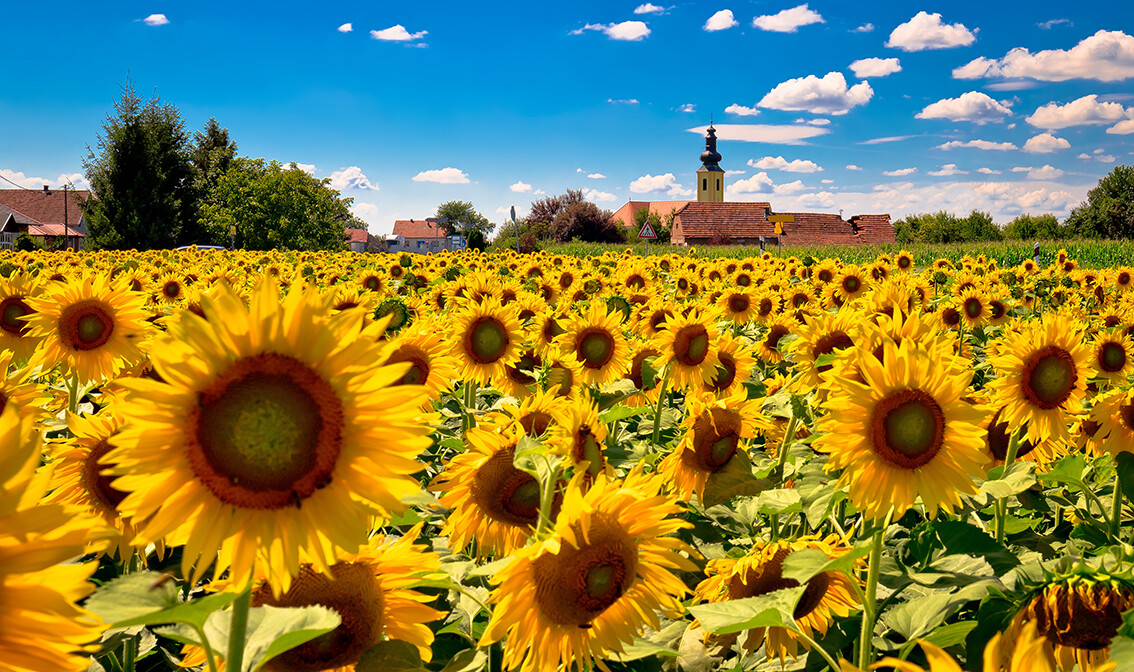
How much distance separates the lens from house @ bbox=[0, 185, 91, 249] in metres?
76.4

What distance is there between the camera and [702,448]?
8.63 ft

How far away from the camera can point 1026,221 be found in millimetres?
101188

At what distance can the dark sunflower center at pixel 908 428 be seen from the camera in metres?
1.87

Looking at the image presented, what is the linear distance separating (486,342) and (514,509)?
2210 millimetres

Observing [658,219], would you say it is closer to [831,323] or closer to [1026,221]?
[1026,221]

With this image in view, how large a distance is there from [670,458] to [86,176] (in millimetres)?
76420

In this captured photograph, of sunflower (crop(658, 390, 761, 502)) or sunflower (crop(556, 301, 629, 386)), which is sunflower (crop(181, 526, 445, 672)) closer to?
sunflower (crop(658, 390, 761, 502))

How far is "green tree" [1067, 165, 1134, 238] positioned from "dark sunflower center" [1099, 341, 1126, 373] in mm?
102585

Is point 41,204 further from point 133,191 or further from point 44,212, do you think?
point 133,191

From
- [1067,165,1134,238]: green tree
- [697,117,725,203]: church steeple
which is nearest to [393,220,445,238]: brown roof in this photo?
[697,117,725,203]: church steeple

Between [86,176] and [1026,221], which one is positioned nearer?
[86,176]

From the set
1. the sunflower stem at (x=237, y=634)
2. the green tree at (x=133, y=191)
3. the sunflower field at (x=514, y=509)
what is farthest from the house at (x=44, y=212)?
the sunflower stem at (x=237, y=634)

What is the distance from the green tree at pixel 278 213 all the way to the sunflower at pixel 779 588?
39321 millimetres

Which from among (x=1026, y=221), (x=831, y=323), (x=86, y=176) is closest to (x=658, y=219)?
(x=1026, y=221)
